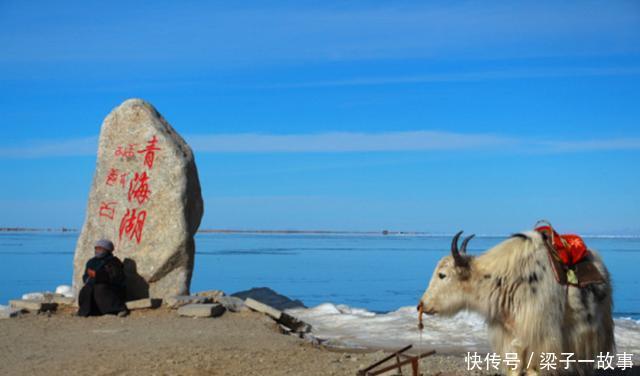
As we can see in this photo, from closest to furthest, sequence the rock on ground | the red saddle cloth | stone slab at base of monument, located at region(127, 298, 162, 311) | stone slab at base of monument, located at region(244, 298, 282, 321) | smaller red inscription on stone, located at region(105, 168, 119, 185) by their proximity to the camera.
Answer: the red saddle cloth, stone slab at base of monument, located at region(244, 298, 282, 321), stone slab at base of monument, located at region(127, 298, 162, 311), smaller red inscription on stone, located at region(105, 168, 119, 185), the rock on ground

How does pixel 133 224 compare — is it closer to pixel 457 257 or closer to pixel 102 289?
pixel 102 289

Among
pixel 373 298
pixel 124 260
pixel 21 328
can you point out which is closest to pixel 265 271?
pixel 373 298

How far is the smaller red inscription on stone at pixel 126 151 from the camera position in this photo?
14.3 metres

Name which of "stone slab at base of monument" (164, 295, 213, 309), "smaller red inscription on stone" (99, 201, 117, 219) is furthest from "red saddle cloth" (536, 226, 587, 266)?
"smaller red inscription on stone" (99, 201, 117, 219)

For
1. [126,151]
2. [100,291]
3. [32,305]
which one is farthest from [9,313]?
[126,151]

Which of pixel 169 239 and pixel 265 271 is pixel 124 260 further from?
pixel 265 271

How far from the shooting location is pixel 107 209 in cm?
1431

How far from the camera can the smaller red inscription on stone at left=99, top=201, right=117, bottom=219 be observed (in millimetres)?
14242

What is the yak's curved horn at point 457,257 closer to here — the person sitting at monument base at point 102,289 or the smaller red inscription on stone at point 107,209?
the person sitting at monument base at point 102,289

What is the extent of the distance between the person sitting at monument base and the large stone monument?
1.95ft

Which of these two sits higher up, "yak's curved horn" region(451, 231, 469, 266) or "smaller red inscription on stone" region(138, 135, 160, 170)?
"smaller red inscription on stone" region(138, 135, 160, 170)

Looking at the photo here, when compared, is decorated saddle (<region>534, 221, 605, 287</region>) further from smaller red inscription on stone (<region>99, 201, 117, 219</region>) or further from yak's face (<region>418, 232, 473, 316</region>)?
smaller red inscription on stone (<region>99, 201, 117, 219</region>)

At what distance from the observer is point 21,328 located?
38.8 feet

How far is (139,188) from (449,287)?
8.31 meters
